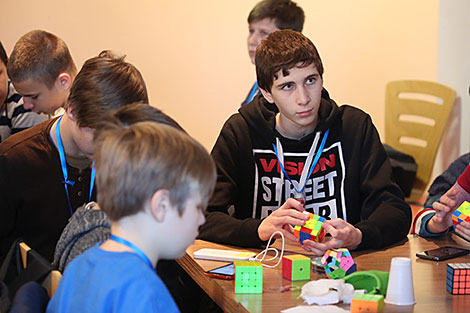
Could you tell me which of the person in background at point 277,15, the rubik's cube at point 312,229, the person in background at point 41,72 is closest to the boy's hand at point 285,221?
the rubik's cube at point 312,229

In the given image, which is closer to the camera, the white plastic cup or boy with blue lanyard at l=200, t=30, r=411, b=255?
the white plastic cup

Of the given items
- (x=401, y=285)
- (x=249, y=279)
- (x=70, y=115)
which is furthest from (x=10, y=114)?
(x=401, y=285)

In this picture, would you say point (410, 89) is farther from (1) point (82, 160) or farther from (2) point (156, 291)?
(2) point (156, 291)

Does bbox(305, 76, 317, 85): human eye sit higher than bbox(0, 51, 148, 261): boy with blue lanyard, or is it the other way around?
bbox(305, 76, 317, 85): human eye

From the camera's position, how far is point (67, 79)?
3.24 meters

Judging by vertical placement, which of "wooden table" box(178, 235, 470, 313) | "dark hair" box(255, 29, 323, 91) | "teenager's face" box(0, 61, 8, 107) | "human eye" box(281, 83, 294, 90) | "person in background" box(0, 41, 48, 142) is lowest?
"wooden table" box(178, 235, 470, 313)

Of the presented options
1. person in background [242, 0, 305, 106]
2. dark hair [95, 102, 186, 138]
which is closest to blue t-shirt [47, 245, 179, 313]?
dark hair [95, 102, 186, 138]

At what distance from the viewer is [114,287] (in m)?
1.35

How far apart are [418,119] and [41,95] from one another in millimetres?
4210

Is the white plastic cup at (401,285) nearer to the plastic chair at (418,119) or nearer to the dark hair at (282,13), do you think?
the dark hair at (282,13)

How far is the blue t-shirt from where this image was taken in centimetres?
134

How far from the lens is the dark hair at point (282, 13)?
434 cm

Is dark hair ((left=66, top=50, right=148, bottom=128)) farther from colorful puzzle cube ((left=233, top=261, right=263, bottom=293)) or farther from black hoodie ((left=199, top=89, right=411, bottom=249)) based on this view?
colorful puzzle cube ((left=233, top=261, right=263, bottom=293))

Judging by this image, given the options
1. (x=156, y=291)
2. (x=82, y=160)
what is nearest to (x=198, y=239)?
(x=82, y=160)
